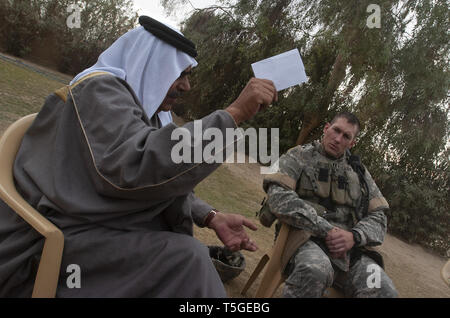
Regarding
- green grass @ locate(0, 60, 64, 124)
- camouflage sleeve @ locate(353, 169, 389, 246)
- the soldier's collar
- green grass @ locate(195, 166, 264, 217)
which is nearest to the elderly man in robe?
camouflage sleeve @ locate(353, 169, 389, 246)

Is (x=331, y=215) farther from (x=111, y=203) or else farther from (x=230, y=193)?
(x=230, y=193)

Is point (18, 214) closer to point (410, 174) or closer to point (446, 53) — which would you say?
point (446, 53)

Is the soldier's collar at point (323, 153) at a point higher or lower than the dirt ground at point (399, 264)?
higher

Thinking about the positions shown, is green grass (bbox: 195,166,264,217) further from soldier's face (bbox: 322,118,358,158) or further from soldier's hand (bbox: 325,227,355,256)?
soldier's hand (bbox: 325,227,355,256)

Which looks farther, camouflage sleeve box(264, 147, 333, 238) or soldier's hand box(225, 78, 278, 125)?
camouflage sleeve box(264, 147, 333, 238)

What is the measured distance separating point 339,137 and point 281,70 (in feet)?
5.71

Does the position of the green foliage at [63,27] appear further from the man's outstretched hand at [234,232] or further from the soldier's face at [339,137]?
the man's outstretched hand at [234,232]

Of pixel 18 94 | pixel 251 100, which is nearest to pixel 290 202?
pixel 251 100

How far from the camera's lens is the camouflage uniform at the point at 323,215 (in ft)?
8.70

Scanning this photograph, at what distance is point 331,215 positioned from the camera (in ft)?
10.1

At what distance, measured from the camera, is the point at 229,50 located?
12.5m

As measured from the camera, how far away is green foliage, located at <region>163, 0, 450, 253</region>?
861cm
